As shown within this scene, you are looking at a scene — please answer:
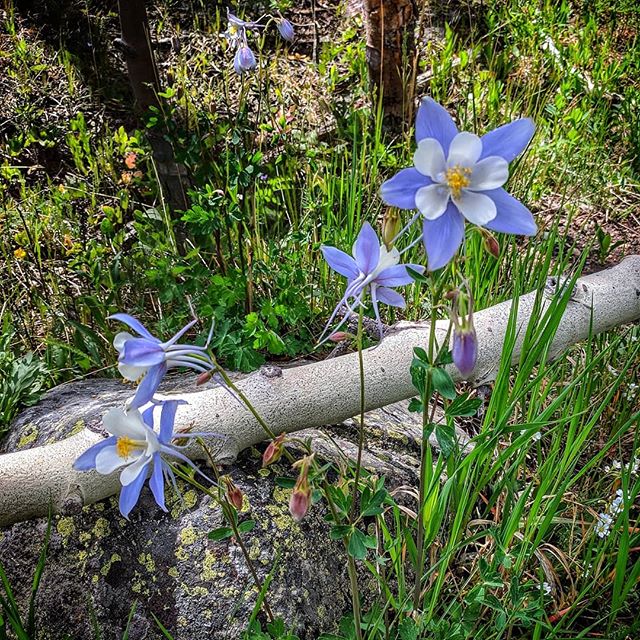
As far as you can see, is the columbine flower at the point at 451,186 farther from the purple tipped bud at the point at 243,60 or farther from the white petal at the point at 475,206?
the purple tipped bud at the point at 243,60

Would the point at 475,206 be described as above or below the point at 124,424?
above

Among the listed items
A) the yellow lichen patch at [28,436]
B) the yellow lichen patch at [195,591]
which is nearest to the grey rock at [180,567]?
the yellow lichen patch at [195,591]

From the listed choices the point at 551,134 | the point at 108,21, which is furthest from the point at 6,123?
the point at 551,134

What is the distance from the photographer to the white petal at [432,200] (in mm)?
767

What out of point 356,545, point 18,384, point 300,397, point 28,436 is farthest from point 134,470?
point 18,384

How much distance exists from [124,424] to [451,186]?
1.76 ft

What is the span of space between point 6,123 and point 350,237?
2212 mm

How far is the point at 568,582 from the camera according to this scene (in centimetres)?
168

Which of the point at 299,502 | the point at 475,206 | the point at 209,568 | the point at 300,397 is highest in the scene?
the point at 475,206

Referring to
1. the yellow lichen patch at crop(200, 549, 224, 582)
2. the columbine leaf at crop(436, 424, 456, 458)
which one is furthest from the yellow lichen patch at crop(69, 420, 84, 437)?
the columbine leaf at crop(436, 424, 456, 458)

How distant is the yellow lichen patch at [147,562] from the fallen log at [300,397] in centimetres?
17

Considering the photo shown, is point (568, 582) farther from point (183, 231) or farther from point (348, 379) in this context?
point (183, 231)

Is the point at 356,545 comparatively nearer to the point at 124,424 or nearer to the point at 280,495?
the point at 124,424

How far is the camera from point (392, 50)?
3.15 meters
